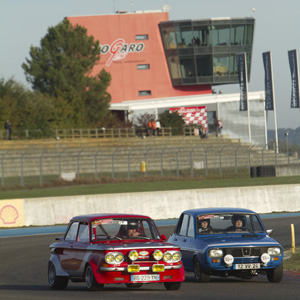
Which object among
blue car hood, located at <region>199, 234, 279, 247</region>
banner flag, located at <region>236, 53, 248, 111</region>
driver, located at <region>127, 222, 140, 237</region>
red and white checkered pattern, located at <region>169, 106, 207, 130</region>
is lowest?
blue car hood, located at <region>199, 234, 279, 247</region>

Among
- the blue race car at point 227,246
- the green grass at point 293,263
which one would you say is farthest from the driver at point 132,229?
the green grass at point 293,263

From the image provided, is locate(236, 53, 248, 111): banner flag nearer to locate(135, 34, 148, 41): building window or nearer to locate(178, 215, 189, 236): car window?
locate(135, 34, 148, 41): building window

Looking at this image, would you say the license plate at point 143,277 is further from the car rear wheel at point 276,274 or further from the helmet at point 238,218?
the helmet at point 238,218

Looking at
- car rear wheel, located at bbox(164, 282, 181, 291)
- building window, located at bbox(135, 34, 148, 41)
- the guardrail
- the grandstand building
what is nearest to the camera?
car rear wheel, located at bbox(164, 282, 181, 291)

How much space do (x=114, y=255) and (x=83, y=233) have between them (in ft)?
4.29

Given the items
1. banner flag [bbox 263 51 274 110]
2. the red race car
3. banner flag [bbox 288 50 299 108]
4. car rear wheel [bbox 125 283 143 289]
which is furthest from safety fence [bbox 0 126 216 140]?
car rear wheel [bbox 125 283 143 289]

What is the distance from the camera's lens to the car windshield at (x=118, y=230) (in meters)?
12.1

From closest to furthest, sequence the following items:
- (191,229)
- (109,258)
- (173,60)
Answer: (109,258) < (191,229) < (173,60)

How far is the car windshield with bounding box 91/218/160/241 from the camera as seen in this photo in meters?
12.1

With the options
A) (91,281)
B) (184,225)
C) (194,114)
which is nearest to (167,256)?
(91,281)

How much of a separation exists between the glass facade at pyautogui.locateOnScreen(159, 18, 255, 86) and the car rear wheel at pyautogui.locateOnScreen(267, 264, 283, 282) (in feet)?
217

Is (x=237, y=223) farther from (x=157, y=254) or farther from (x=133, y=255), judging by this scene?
(x=133, y=255)

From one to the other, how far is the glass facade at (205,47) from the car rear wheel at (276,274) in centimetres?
6613

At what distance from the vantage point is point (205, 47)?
78.8 meters
